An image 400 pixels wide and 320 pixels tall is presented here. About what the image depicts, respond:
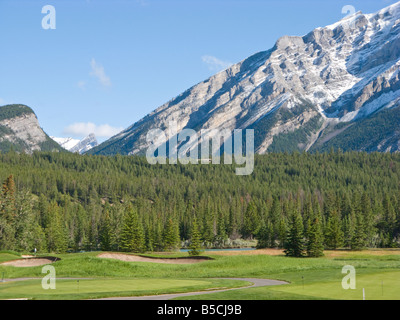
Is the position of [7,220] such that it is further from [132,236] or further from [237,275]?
[237,275]

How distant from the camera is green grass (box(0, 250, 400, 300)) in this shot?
38341mm

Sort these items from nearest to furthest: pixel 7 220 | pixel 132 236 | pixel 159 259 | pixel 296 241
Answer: pixel 159 259
pixel 296 241
pixel 132 236
pixel 7 220

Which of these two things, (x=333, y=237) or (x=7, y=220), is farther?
(x=333, y=237)

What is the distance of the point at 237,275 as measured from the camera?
63188 millimetres

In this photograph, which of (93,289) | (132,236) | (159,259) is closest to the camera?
(93,289)

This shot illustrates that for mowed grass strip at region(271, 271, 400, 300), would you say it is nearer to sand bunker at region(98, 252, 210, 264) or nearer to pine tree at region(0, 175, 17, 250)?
sand bunker at region(98, 252, 210, 264)

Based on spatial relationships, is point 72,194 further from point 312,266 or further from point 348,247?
point 312,266

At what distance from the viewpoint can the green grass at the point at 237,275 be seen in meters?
38.3

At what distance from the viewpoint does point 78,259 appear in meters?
68.6

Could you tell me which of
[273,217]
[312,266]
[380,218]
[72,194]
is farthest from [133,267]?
[72,194]

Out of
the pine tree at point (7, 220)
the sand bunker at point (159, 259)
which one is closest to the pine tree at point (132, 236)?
the sand bunker at point (159, 259)

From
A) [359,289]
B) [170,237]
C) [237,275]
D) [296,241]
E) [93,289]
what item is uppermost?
[359,289]

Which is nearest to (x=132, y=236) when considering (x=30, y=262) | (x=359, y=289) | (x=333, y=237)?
(x=30, y=262)

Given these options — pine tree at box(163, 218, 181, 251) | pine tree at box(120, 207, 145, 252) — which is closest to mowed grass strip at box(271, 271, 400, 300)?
pine tree at box(120, 207, 145, 252)
